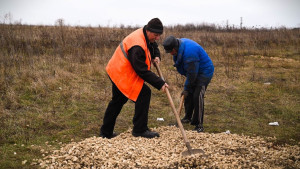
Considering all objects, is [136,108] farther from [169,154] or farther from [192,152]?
[192,152]

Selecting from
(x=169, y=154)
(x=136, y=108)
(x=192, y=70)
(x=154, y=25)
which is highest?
(x=154, y=25)

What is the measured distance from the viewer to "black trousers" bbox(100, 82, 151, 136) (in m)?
4.46

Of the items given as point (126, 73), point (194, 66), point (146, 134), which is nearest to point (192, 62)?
point (194, 66)

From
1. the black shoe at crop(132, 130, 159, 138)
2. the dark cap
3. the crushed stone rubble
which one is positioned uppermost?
the dark cap

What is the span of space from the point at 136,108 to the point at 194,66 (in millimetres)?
1284

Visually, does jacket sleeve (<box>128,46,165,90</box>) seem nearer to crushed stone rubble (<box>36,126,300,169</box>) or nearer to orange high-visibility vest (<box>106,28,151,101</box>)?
orange high-visibility vest (<box>106,28,151,101</box>)

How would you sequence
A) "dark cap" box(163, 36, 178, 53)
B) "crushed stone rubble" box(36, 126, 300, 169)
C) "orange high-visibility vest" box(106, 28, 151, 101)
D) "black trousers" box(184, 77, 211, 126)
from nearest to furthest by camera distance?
"crushed stone rubble" box(36, 126, 300, 169)
"orange high-visibility vest" box(106, 28, 151, 101)
"dark cap" box(163, 36, 178, 53)
"black trousers" box(184, 77, 211, 126)

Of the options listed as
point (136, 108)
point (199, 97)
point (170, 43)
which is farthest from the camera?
point (199, 97)

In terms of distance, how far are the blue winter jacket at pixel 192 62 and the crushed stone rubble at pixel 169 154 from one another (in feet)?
3.52

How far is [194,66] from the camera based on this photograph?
4.88 m

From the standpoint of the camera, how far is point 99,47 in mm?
11891

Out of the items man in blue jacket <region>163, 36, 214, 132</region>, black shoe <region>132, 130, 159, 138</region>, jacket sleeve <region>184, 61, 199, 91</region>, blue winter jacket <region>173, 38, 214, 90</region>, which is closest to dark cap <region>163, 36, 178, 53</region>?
man in blue jacket <region>163, 36, 214, 132</region>

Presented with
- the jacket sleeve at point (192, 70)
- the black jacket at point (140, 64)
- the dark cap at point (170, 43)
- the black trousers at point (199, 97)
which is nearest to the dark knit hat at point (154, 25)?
the black jacket at point (140, 64)

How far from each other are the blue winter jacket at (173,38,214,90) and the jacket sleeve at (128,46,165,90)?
2.84ft
